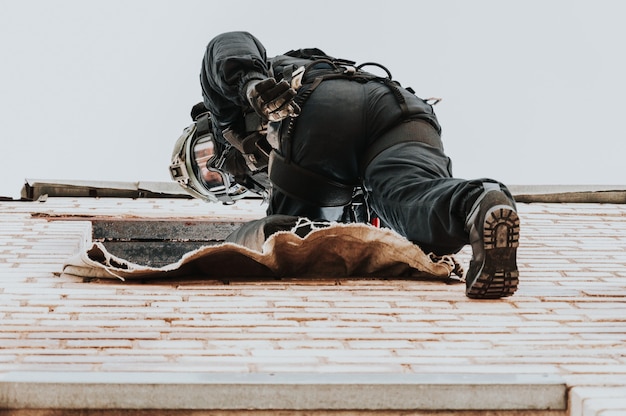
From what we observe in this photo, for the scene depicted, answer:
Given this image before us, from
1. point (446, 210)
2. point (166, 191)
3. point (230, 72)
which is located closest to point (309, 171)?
point (230, 72)

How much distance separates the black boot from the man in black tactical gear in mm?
14

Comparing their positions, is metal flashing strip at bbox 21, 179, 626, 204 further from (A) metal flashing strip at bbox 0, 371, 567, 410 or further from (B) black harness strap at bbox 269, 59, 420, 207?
(A) metal flashing strip at bbox 0, 371, 567, 410

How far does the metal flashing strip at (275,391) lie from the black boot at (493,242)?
93cm

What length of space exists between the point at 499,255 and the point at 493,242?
6 centimetres

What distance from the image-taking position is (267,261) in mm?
3295

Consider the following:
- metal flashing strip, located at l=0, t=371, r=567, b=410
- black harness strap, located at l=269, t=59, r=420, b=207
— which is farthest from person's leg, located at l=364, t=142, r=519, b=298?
metal flashing strip, located at l=0, t=371, r=567, b=410

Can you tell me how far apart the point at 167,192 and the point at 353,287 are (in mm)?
3054

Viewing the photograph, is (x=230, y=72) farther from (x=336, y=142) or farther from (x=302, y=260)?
(x=302, y=260)

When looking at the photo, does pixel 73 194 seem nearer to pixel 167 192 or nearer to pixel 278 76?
pixel 167 192

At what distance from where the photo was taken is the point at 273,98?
344 centimetres

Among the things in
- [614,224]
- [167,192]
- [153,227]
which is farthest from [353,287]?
[167,192]

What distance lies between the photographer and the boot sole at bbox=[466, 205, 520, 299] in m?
2.79

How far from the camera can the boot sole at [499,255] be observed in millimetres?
2791

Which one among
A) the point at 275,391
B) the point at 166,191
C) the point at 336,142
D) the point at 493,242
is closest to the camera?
the point at 275,391
